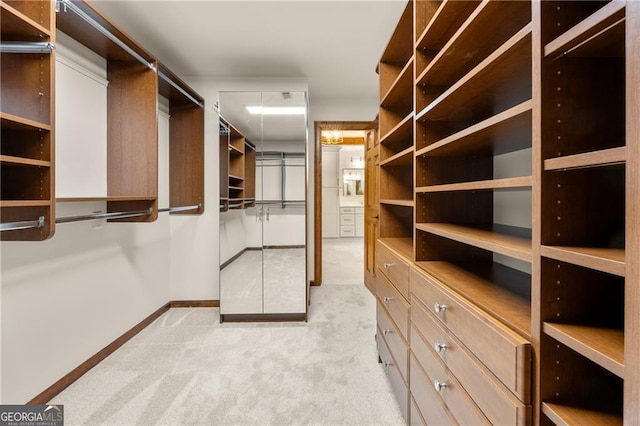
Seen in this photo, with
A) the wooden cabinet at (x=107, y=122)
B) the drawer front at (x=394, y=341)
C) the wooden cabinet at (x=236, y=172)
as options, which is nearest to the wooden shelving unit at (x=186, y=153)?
the wooden cabinet at (x=107, y=122)

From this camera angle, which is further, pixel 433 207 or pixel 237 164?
pixel 237 164

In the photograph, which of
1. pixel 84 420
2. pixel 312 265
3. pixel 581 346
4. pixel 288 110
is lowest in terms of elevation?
pixel 84 420

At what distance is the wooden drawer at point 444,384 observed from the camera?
90cm

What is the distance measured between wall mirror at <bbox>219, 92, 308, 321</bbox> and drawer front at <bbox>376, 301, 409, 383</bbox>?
3.56ft

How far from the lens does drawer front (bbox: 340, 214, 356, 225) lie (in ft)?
26.1

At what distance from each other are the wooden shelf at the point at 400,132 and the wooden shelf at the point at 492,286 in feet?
2.59

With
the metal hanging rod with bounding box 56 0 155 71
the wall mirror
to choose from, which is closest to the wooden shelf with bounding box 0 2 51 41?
the metal hanging rod with bounding box 56 0 155 71

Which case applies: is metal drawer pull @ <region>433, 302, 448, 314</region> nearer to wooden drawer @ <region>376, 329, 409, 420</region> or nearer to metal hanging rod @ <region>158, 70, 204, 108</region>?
wooden drawer @ <region>376, 329, 409, 420</region>

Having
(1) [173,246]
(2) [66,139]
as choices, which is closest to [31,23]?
→ (2) [66,139]

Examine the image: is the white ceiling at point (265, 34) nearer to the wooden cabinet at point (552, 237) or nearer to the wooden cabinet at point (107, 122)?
the wooden cabinet at point (107, 122)

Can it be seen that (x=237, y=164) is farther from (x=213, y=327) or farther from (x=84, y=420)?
(x=84, y=420)

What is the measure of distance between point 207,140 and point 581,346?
10.8 feet

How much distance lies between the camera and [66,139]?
1.90m

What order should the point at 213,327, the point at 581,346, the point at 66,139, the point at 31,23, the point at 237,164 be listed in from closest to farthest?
the point at 581,346, the point at 31,23, the point at 66,139, the point at 213,327, the point at 237,164
